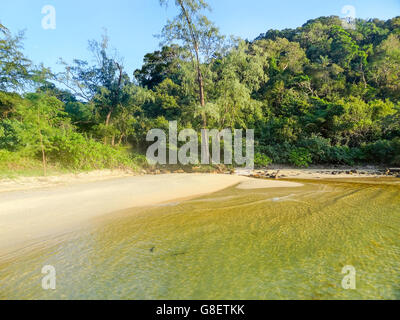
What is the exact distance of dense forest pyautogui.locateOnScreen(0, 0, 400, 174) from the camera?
10.9m

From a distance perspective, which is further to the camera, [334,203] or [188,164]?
[188,164]

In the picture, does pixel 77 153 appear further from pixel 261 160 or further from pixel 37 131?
pixel 261 160

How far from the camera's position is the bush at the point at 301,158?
15.6 meters

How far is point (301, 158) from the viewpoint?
15.7m

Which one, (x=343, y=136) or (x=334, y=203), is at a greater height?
(x=343, y=136)

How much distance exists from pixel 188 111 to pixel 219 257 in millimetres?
12998

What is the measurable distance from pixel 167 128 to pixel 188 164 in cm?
381

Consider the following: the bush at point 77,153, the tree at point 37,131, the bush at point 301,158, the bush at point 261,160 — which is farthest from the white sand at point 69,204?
the bush at point 301,158

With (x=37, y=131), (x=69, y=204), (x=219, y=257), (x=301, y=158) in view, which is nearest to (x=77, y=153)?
(x=37, y=131)

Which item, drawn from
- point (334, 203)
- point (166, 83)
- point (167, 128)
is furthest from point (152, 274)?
point (166, 83)

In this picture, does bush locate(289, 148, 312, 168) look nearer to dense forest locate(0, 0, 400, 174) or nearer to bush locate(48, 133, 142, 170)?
dense forest locate(0, 0, 400, 174)

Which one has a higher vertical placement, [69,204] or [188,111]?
[188,111]

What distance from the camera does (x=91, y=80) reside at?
17.5 metres
